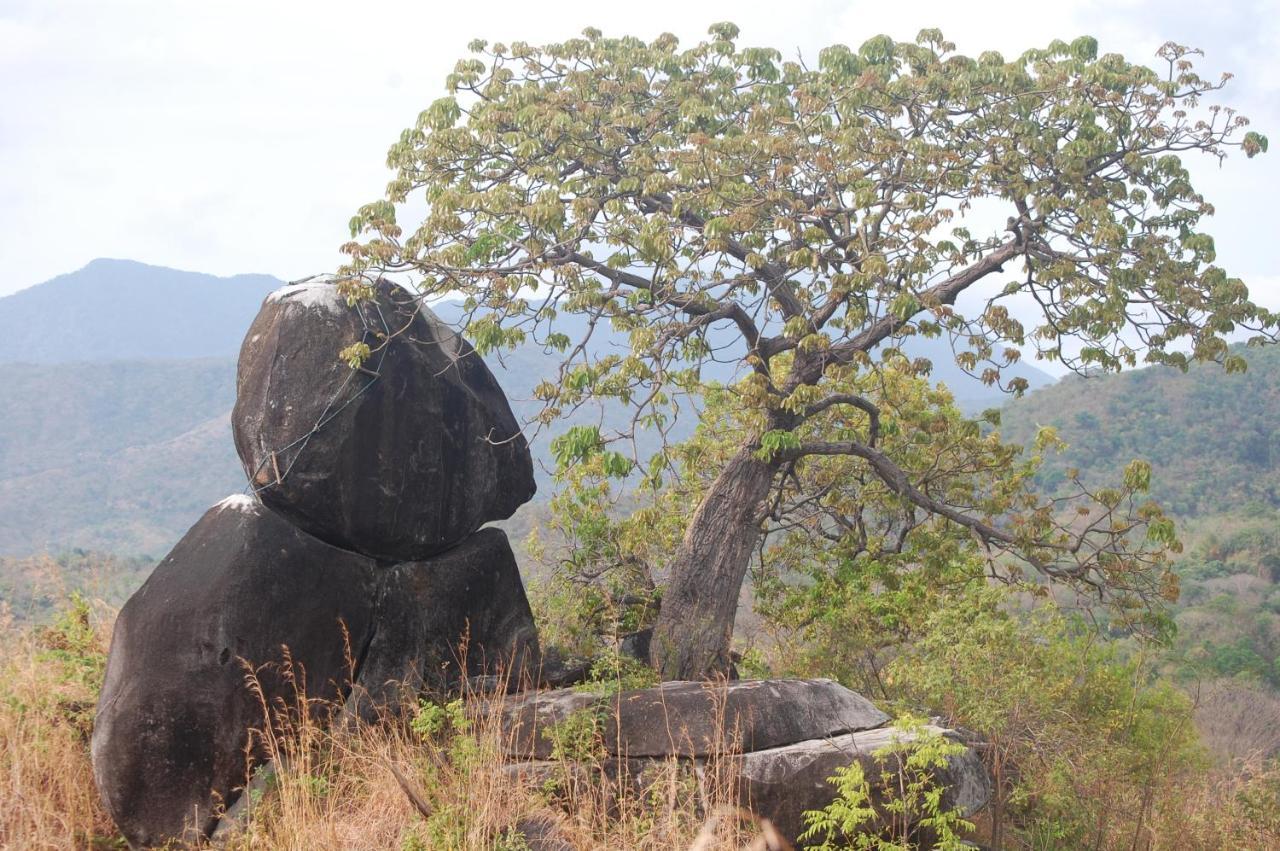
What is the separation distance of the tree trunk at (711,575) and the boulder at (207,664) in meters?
3.32

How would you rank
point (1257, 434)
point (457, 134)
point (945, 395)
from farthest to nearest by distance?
1. point (1257, 434)
2. point (945, 395)
3. point (457, 134)

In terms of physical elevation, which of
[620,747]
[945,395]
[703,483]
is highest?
[945,395]

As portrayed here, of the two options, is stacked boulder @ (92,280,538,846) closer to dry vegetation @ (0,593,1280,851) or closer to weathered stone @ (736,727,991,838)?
dry vegetation @ (0,593,1280,851)

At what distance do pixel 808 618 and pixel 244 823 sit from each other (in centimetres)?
668

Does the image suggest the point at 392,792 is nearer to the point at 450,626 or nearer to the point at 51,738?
the point at 450,626

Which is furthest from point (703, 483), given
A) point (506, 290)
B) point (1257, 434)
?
point (1257, 434)

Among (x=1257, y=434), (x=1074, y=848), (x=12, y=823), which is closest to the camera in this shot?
(x=12, y=823)

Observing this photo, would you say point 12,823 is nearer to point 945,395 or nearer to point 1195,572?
point 945,395

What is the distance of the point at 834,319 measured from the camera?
1207cm

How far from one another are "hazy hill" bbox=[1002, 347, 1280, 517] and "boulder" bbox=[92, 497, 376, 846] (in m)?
32.1

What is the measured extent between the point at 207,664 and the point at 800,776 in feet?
13.3

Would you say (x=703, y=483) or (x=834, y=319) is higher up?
(x=834, y=319)

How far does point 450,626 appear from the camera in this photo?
28.2ft

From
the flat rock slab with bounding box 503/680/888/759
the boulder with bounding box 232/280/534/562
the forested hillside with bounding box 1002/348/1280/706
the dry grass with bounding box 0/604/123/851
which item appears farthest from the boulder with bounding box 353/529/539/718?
the forested hillside with bounding box 1002/348/1280/706
